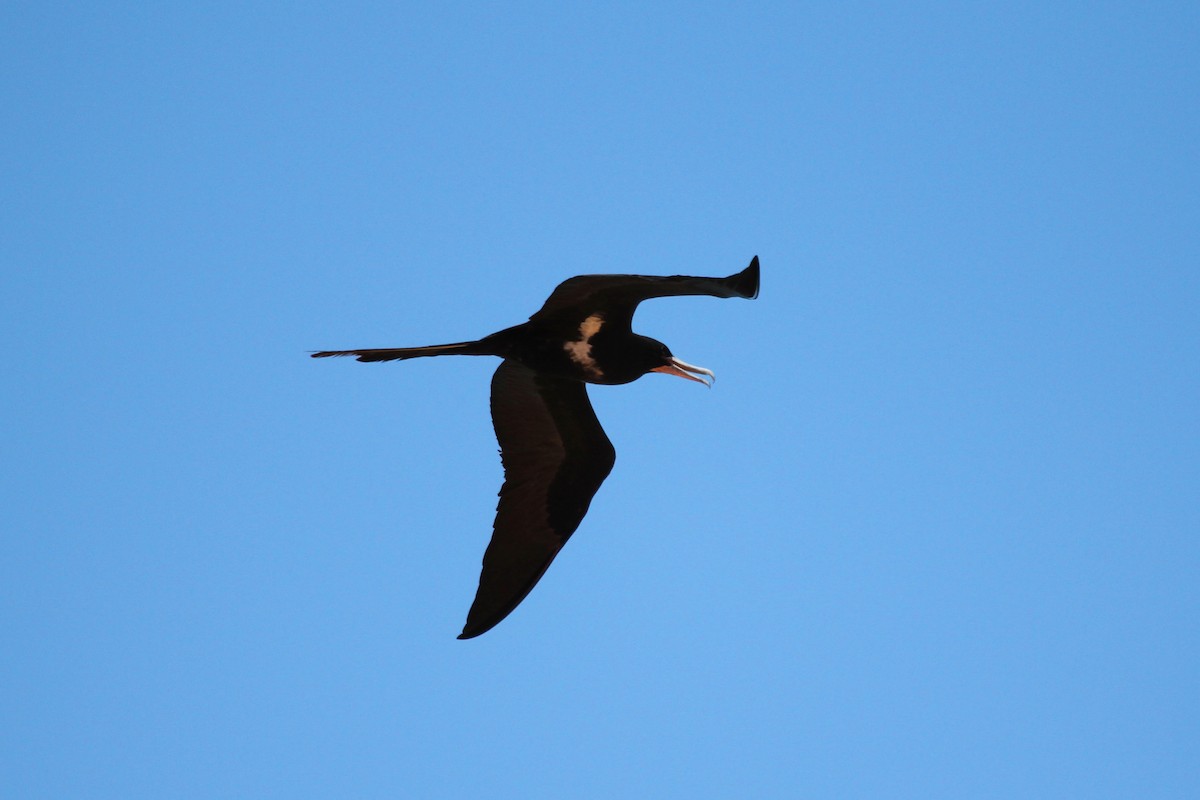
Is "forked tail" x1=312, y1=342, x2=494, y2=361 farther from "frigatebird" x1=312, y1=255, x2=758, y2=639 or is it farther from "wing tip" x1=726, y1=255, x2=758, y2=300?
"wing tip" x1=726, y1=255, x2=758, y2=300

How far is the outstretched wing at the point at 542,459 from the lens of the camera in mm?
8000

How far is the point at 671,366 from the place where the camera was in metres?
7.91

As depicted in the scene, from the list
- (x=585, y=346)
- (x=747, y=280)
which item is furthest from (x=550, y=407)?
(x=747, y=280)

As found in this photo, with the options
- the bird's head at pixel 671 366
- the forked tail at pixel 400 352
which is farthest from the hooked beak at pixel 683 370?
the forked tail at pixel 400 352

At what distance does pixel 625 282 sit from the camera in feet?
21.1

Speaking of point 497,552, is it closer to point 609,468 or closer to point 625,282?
point 609,468

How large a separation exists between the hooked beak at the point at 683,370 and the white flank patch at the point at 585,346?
49 centimetres

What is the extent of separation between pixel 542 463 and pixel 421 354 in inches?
62.5

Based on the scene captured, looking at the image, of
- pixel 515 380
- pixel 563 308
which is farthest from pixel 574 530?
pixel 563 308

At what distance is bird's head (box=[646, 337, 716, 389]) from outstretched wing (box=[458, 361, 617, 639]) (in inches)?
26.8

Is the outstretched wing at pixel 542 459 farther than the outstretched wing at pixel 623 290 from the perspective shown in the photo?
Yes

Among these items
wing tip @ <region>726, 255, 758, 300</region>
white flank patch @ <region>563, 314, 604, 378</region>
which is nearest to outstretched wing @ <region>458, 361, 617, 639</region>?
white flank patch @ <region>563, 314, 604, 378</region>

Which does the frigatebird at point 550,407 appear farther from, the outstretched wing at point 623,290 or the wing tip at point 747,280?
the wing tip at point 747,280

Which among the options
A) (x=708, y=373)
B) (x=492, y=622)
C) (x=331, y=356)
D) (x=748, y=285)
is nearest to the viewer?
(x=748, y=285)
